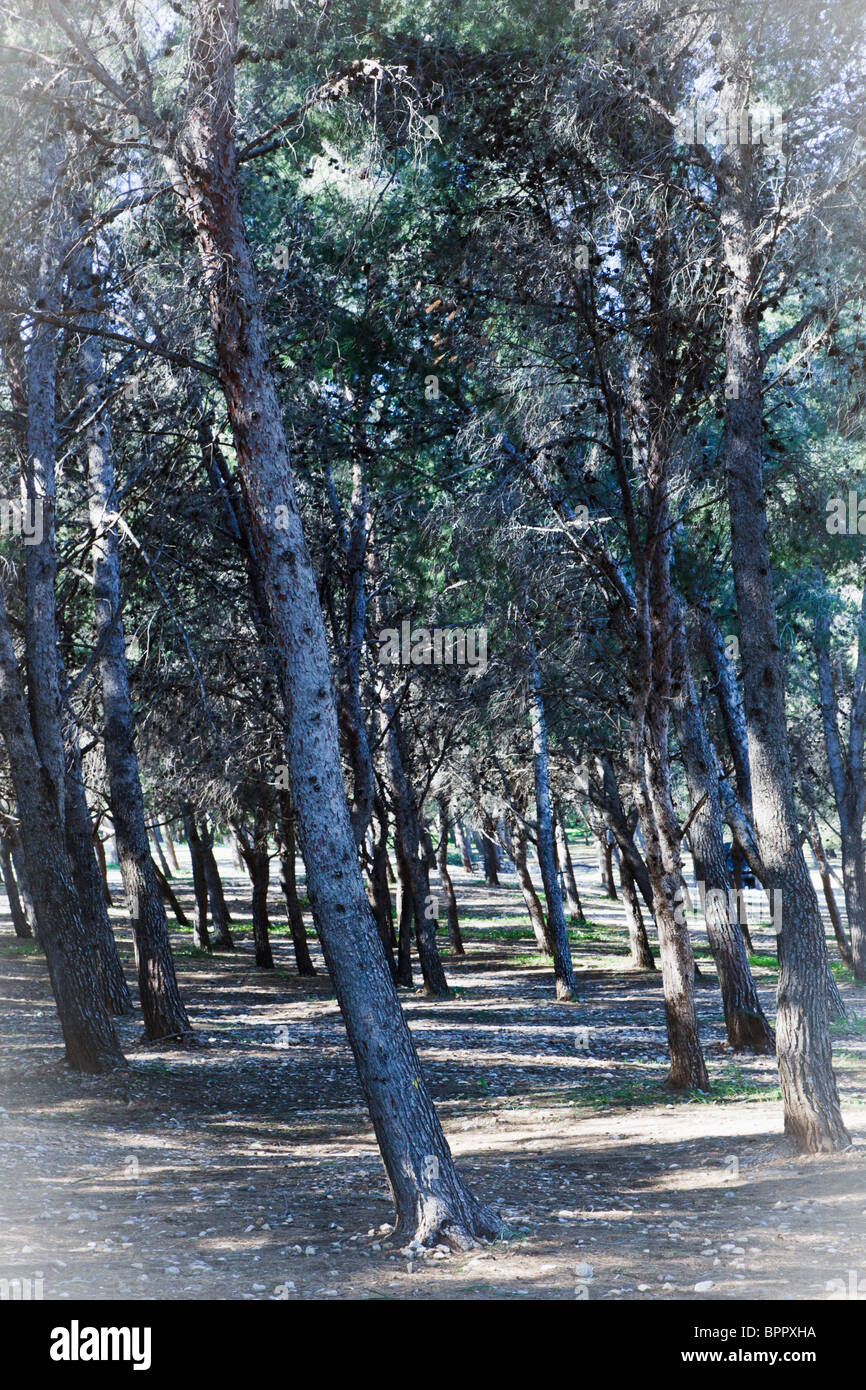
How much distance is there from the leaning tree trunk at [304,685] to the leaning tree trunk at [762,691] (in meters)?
3.22

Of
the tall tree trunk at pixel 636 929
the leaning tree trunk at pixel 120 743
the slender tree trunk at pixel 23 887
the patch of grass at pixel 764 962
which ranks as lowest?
the patch of grass at pixel 764 962

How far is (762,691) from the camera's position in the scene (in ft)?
31.0

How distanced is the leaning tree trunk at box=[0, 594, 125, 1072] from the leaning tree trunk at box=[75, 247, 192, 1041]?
6.77ft

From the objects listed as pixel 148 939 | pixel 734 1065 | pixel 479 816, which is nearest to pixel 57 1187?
pixel 148 939

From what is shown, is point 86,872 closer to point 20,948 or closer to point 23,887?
point 20,948

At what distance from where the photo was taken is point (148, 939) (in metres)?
14.6

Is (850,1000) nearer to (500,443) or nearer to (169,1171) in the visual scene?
(500,443)

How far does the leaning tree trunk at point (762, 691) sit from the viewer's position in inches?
359

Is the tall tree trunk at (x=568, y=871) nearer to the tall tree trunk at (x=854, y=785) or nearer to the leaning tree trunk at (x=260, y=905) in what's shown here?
the tall tree trunk at (x=854, y=785)

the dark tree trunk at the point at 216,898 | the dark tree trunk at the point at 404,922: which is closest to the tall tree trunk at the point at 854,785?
the dark tree trunk at the point at 404,922

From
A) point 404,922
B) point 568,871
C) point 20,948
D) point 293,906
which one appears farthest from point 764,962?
point 20,948

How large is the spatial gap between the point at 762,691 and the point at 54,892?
24.0 ft

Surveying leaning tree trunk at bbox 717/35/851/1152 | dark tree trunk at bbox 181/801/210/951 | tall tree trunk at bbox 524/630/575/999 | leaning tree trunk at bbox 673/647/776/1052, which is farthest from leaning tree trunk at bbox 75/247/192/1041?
dark tree trunk at bbox 181/801/210/951

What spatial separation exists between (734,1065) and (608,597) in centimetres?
607
